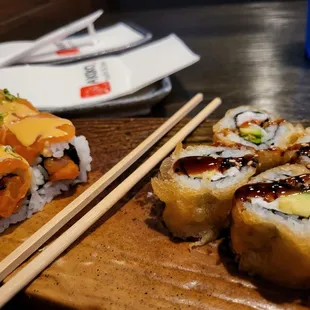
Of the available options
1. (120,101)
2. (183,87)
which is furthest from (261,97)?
(120,101)

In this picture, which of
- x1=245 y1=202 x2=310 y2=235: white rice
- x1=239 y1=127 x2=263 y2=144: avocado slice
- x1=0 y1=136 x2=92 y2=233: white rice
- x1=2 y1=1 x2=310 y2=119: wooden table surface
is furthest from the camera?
x1=2 y1=1 x2=310 y2=119: wooden table surface

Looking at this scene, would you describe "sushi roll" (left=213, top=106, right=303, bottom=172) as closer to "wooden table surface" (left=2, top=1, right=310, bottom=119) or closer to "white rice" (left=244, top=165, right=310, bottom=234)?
"white rice" (left=244, top=165, right=310, bottom=234)

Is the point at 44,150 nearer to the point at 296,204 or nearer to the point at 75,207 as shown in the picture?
the point at 75,207

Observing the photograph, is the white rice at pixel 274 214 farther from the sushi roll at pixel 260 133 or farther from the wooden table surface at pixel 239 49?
the wooden table surface at pixel 239 49

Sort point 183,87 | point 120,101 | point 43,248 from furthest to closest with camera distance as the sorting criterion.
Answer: point 183,87, point 120,101, point 43,248

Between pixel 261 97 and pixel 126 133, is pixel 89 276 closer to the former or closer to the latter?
pixel 126 133

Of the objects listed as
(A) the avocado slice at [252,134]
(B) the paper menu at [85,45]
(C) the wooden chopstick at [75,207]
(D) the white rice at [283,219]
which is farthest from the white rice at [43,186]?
(B) the paper menu at [85,45]

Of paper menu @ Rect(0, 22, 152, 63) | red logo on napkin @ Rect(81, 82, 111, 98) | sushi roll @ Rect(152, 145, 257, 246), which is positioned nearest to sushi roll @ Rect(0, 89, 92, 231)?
sushi roll @ Rect(152, 145, 257, 246)
